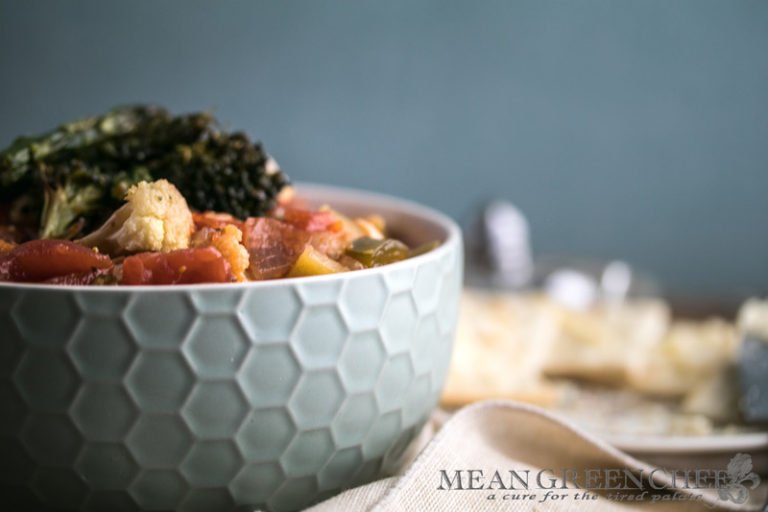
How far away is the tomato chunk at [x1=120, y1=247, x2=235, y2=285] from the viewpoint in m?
0.91

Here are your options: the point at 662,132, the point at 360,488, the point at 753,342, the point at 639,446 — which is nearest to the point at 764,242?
the point at 662,132

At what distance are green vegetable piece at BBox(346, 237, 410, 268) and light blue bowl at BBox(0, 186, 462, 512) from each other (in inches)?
3.4

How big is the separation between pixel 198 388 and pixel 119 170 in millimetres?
438

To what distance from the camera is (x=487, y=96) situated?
4238mm

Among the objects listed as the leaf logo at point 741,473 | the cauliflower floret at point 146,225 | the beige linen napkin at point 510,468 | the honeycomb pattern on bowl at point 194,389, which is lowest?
the leaf logo at point 741,473

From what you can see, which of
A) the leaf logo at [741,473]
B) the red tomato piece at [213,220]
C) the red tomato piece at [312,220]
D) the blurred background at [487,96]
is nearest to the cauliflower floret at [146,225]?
the red tomato piece at [213,220]

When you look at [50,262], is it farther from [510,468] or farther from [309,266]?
[510,468]

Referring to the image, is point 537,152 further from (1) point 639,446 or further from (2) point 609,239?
(1) point 639,446

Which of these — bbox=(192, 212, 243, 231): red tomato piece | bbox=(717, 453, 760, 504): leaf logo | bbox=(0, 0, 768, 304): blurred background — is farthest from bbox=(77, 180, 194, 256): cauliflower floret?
bbox=(0, 0, 768, 304): blurred background

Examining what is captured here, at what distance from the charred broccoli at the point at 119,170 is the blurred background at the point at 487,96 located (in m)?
2.81

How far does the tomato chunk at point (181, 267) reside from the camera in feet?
3.00

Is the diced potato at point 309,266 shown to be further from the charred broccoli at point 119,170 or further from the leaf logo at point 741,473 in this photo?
the leaf logo at point 741,473

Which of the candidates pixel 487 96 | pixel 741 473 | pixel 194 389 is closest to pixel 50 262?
pixel 194 389

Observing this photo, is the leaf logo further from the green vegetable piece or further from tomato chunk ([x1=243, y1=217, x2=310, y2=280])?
tomato chunk ([x1=243, y1=217, x2=310, y2=280])
